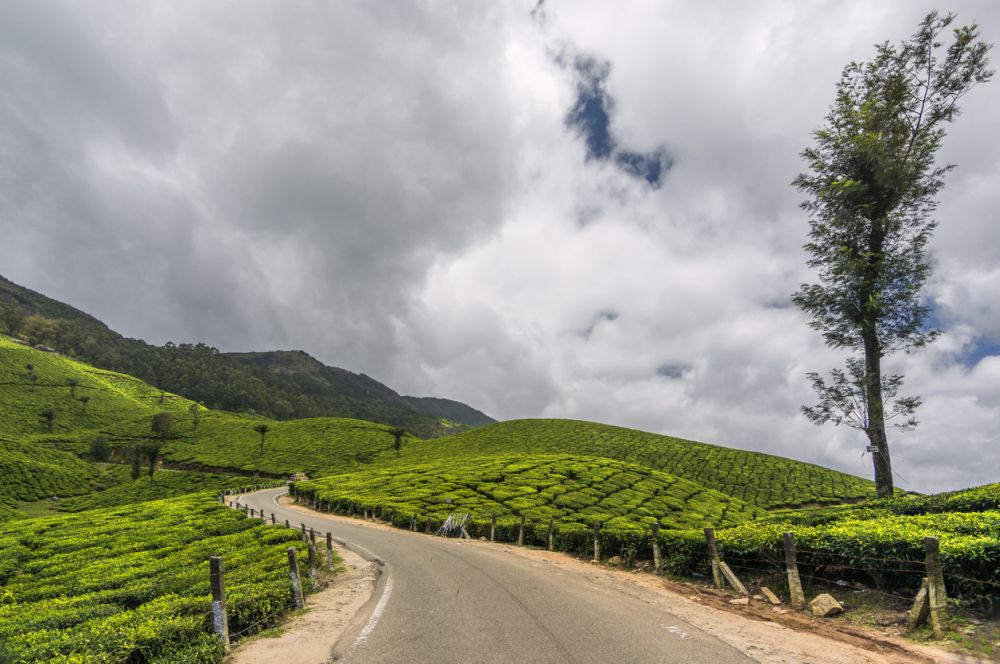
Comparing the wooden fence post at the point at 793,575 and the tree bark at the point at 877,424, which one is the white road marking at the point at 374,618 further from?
the tree bark at the point at 877,424

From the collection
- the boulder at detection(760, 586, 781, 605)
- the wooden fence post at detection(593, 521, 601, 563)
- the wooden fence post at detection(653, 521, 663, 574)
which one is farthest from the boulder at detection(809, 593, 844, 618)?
the wooden fence post at detection(593, 521, 601, 563)

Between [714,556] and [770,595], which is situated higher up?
[714,556]

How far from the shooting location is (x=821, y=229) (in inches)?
995

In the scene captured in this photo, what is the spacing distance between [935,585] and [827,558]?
Answer: 10.0 feet

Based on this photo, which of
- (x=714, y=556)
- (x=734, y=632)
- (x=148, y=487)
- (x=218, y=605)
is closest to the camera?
(x=218, y=605)

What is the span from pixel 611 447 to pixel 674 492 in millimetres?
41696

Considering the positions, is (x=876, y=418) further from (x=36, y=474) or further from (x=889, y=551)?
(x=36, y=474)

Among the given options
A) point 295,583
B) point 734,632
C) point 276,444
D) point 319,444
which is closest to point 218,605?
point 295,583

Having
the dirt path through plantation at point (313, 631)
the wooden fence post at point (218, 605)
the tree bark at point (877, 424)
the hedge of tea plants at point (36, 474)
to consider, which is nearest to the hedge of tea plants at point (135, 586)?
→ the wooden fence post at point (218, 605)

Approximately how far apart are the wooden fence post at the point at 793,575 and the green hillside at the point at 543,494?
2265cm

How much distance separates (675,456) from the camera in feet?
294

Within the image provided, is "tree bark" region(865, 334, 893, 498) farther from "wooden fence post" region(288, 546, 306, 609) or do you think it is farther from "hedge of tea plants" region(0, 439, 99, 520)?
"hedge of tea plants" region(0, 439, 99, 520)

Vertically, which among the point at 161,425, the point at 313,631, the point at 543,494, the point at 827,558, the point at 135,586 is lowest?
the point at 135,586

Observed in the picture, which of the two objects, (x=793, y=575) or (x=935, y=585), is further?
(x=793, y=575)
